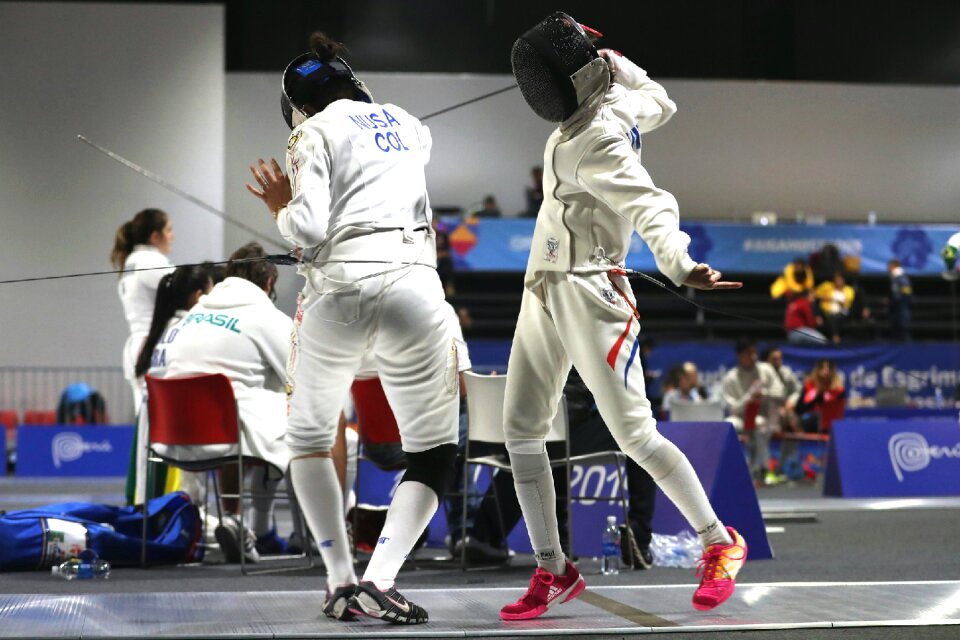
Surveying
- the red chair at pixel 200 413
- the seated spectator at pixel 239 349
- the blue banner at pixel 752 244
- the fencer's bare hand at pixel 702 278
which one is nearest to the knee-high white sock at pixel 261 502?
the seated spectator at pixel 239 349

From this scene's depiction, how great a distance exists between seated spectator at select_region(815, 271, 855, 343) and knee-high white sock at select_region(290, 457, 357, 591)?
419 inches

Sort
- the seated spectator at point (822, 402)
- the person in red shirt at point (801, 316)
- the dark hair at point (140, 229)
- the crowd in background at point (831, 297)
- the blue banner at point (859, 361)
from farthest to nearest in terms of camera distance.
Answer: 1. the crowd in background at point (831, 297)
2. the person in red shirt at point (801, 316)
3. the blue banner at point (859, 361)
4. the seated spectator at point (822, 402)
5. the dark hair at point (140, 229)

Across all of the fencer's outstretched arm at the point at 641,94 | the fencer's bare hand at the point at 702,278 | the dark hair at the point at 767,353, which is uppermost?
the fencer's outstretched arm at the point at 641,94

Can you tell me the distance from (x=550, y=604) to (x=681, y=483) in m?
0.50

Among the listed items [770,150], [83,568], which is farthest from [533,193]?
[83,568]

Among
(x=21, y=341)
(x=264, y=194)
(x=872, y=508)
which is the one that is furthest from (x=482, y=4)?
(x=264, y=194)

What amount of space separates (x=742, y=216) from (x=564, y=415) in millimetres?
11339

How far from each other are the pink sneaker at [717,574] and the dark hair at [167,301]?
10.4 ft

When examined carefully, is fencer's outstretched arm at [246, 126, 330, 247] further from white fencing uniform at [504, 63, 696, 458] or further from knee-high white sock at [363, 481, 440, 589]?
knee-high white sock at [363, 481, 440, 589]

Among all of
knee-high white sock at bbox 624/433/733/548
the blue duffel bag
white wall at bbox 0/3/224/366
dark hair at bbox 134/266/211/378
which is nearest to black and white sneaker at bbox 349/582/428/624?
knee-high white sock at bbox 624/433/733/548

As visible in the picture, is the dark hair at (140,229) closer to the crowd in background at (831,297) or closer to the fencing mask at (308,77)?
the fencing mask at (308,77)

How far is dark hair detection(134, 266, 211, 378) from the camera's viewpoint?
551cm

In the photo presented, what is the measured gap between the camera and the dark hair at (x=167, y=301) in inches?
217

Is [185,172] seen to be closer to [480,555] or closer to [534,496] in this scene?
[480,555]
